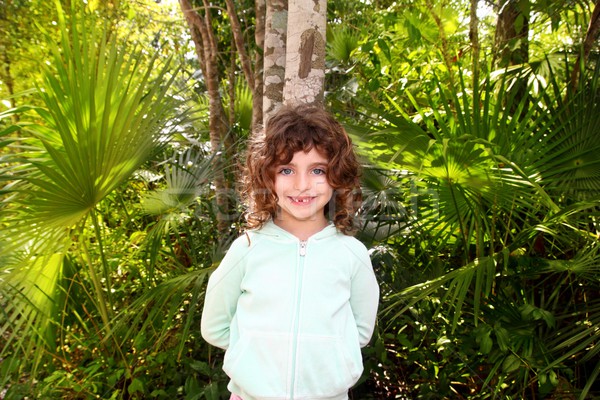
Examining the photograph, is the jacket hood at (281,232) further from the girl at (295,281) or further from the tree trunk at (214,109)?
the tree trunk at (214,109)

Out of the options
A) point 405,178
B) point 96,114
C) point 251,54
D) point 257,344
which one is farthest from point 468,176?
point 251,54

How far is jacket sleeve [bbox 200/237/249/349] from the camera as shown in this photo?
55.4 inches

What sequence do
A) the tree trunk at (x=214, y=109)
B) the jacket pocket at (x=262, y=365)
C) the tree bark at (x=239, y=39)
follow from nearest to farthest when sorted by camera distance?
the jacket pocket at (x=262, y=365)
the tree trunk at (x=214, y=109)
the tree bark at (x=239, y=39)

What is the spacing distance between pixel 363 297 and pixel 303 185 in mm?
361

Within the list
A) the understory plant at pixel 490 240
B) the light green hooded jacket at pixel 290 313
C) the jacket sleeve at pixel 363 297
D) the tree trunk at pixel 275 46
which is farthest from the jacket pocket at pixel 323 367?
the tree trunk at pixel 275 46

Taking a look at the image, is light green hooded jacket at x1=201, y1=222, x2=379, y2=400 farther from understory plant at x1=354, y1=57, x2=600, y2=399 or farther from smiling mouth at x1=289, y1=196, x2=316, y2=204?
understory plant at x1=354, y1=57, x2=600, y2=399

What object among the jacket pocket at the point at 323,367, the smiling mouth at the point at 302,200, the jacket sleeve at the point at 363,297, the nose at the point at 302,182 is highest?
the nose at the point at 302,182

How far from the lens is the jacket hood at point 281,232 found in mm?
1408

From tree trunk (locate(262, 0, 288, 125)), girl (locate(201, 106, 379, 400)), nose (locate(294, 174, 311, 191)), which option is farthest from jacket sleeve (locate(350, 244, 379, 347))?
tree trunk (locate(262, 0, 288, 125))

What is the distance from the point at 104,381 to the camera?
260 centimetres

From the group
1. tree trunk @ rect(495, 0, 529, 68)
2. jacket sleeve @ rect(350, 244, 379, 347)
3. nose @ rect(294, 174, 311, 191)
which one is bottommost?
jacket sleeve @ rect(350, 244, 379, 347)

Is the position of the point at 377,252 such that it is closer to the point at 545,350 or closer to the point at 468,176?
the point at 468,176

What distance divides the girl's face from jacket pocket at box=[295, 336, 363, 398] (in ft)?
1.04

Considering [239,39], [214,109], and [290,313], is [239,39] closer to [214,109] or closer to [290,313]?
[214,109]
